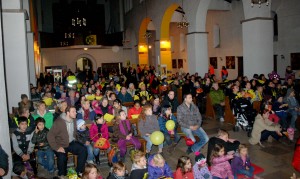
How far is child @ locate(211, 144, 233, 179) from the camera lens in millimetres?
5594

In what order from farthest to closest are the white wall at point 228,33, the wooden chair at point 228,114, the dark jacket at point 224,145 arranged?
A: the white wall at point 228,33 < the wooden chair at point 228,114 < the dark jacket at point 224,145

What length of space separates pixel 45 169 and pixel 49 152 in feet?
2.85

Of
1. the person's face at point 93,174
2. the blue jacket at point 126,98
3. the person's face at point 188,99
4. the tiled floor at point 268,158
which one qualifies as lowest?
the tiled floor at point 268,158

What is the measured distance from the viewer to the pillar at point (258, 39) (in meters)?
12.8

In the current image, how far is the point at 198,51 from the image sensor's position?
17422 millimetres

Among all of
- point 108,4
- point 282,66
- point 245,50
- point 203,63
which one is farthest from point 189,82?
point 108,4

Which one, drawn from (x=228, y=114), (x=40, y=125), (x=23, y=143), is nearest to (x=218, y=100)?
(x=228, y=114)

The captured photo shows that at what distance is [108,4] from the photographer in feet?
118

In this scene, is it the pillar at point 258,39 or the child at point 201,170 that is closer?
the child at point 201,170

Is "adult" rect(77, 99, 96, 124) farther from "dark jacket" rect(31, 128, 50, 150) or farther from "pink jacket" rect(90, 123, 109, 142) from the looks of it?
"dark jacket" rect(31, 128, 50, 150)

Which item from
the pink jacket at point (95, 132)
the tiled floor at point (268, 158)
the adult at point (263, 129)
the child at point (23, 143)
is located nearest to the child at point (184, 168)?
the tiled floor at point (268, 158)

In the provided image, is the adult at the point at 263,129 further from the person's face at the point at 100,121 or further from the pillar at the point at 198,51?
the pillar at the point at 198,51

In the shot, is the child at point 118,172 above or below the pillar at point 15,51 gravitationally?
below

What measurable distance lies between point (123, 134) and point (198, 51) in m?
11.3
